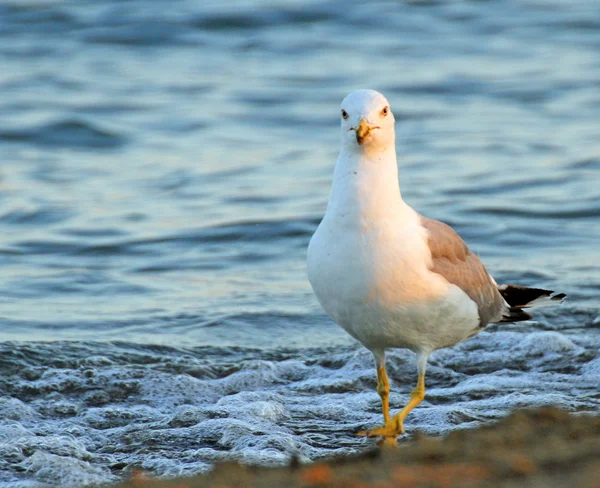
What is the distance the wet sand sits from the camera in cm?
296

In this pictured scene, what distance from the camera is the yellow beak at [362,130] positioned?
15.4ft

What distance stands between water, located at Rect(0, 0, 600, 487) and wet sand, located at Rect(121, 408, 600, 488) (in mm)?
1909

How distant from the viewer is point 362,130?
468 centimetres

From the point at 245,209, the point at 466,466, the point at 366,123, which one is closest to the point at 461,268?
the point at 366,123

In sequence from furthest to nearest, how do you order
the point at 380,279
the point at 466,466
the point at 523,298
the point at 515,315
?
1. the point at 523,298
2. the point at 515,315
3. the point at 380,279
4. the point at 466,466

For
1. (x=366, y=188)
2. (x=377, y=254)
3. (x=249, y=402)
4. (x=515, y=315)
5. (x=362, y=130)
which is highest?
(x=362, y=130)

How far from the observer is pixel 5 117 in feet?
42.2

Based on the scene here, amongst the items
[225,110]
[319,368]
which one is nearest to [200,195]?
[225,110]

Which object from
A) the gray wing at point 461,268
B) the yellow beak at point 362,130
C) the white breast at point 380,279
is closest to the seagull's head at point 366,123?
the yellow beak at point 362,130

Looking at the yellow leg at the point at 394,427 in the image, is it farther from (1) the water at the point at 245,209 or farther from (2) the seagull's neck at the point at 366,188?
(2) the seagull's neck at the point at 366,188

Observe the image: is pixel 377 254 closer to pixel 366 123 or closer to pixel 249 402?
pixel 366 123

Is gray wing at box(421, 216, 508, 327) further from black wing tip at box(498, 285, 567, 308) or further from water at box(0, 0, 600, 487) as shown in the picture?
water at box(0, 0, 600, 487)

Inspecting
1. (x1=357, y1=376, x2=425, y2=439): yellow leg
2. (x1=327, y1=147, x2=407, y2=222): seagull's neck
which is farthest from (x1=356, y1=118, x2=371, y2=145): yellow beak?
(x1=357, y1=376, x2=425, y2=439): yellow leg

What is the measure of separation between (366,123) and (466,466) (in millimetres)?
2005
